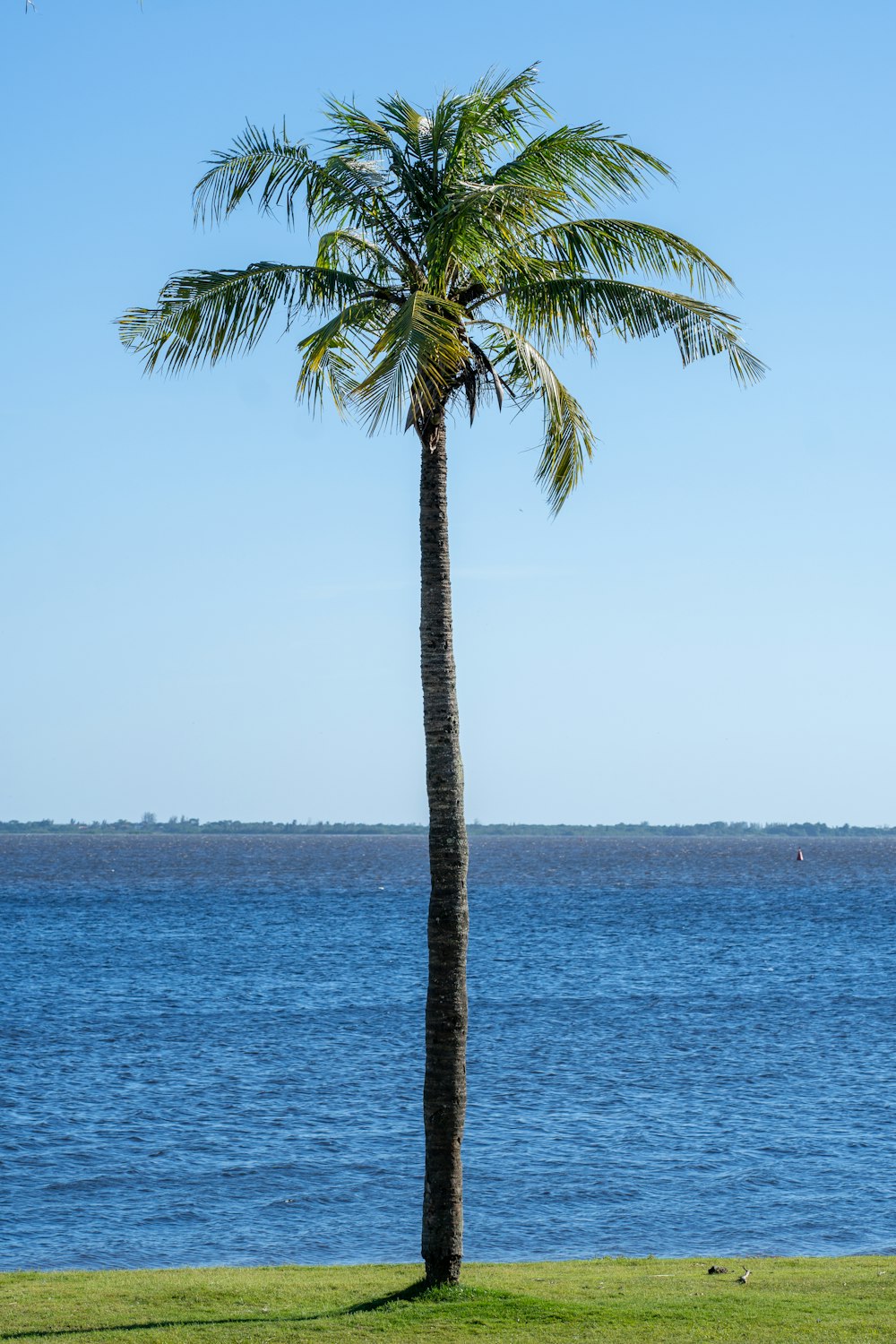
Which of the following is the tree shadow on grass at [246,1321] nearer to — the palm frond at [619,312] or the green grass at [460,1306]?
the green grass at [460,1306]

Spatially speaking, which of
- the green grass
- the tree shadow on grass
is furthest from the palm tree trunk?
the green grass

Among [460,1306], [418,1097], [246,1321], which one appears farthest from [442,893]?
[418,1097]

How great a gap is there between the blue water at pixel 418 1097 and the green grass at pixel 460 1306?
5120 millimetres

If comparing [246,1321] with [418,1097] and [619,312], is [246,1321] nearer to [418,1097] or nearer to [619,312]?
[619,312]

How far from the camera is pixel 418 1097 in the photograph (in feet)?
102

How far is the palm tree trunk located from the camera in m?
12.6

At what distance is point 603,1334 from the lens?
37.5 feet

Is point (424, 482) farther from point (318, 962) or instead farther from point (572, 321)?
point (318, 962)

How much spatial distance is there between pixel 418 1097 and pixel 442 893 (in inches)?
780

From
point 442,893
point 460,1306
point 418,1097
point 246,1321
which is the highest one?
point 442,893

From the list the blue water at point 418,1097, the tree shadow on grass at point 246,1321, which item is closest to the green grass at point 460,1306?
the tree shadow on grass at point 246,1321

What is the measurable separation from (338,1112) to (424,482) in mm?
19820

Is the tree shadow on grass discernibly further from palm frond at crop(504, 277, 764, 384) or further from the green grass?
palm frond at crop(504, 277, 764, 384)

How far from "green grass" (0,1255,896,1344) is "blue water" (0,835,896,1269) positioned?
16.8 feet
